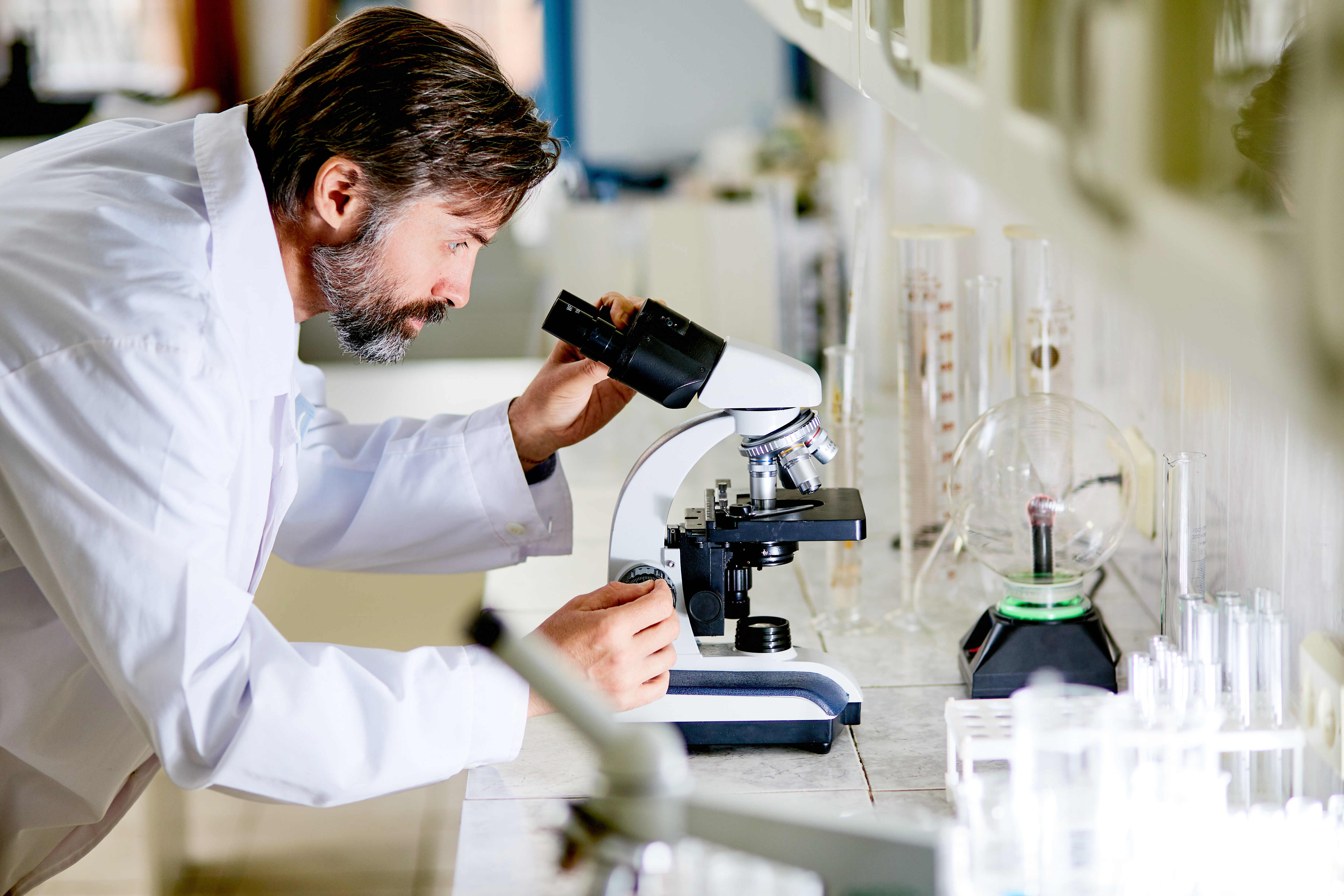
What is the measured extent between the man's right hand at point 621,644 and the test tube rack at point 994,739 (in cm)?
26

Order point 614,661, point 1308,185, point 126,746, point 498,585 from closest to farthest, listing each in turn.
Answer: point 1308,185 → point 614,661 → point 126,746 → point 498,585

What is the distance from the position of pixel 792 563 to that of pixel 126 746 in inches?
36.2

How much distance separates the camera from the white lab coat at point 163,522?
889mm

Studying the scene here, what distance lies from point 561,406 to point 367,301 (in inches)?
11.4

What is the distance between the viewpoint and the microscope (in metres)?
1.21

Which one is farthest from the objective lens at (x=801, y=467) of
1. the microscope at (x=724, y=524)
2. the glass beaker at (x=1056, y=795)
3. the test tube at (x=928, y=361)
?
the glass beaker at (x=1056, y=795)

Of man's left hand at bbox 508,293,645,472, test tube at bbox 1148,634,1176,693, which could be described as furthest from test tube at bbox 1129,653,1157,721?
man's left hand at bbox 508,293,645,472

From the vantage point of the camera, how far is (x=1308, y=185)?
38 centimetres

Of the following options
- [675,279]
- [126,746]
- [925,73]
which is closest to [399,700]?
[126,746]

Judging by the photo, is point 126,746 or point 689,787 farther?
point 126,746

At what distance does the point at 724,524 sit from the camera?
1233mm

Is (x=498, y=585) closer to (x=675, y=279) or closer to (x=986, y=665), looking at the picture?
(x=986, y=665)

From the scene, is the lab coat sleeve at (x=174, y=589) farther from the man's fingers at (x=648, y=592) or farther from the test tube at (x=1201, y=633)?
the test tube at (x=1201, y=633)

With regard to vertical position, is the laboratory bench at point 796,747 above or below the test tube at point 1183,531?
below
